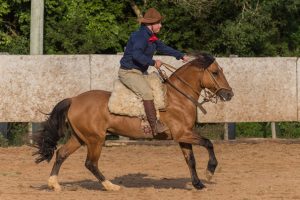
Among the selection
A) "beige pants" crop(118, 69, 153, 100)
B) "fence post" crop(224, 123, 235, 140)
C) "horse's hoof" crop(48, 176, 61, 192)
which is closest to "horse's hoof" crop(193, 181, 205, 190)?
"beige pants" crop(118, 69, 153, 100)

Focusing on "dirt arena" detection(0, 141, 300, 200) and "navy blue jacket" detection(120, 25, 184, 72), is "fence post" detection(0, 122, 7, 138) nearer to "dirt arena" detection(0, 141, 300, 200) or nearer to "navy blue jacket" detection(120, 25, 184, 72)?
"dirt arena" detection(0, 141, 300, 200)

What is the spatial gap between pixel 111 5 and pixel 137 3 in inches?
29.8

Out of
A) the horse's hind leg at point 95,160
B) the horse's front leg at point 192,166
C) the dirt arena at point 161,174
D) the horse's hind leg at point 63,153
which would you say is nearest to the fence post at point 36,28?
the dirt arena at point 161,174

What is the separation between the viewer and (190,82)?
13.0 m

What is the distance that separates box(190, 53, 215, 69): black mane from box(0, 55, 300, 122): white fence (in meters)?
6.04

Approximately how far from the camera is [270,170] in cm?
1534

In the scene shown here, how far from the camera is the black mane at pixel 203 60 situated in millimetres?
12922

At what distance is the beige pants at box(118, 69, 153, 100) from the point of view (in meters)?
12.6

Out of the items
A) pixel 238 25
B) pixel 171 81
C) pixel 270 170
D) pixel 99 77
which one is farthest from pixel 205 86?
pixel 238 25

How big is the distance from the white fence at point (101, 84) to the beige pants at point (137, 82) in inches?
239

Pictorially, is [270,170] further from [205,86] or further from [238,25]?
[238,25]

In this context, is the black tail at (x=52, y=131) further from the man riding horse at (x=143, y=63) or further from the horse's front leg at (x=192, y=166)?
the horse's front leg at (x=192, y=166)

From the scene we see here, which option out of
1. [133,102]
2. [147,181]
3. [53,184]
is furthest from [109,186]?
[147,181]

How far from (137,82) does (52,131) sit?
149cm
